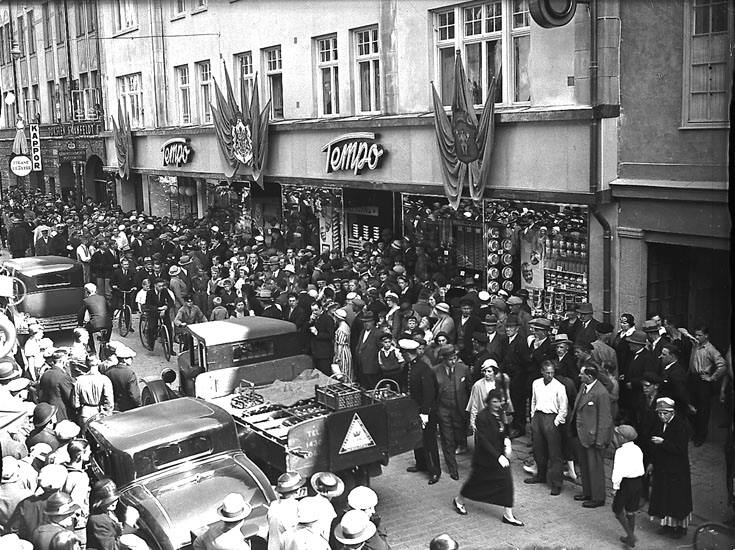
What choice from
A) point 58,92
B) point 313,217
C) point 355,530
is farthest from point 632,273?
point 58,92

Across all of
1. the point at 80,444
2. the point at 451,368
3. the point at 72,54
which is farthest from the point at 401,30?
the point at 72,54

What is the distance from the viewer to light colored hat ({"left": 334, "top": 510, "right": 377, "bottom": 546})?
6.88 meters

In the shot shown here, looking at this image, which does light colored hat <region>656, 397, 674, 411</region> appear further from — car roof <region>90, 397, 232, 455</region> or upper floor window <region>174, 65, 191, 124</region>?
upper floor window <region>174, 65, 191, 124</region>

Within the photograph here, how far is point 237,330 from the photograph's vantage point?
493 inches

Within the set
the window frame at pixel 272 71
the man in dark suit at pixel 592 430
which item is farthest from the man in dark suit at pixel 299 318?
the window frame at pixel 272 71

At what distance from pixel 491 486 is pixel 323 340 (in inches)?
215

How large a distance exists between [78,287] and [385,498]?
36.1ft

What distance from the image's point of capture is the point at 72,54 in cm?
3866

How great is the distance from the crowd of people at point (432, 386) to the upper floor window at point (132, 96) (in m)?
14.5

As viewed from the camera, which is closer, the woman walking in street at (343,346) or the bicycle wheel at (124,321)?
the woman walking in street at (343,346)

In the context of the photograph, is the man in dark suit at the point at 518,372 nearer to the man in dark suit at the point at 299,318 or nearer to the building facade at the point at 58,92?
the man in dark suit at the point at 299,318

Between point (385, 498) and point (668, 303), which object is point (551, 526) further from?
point (668, 303)

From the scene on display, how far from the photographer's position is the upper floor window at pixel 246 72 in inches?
977

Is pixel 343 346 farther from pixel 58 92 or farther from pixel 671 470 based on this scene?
pixel 58 92
